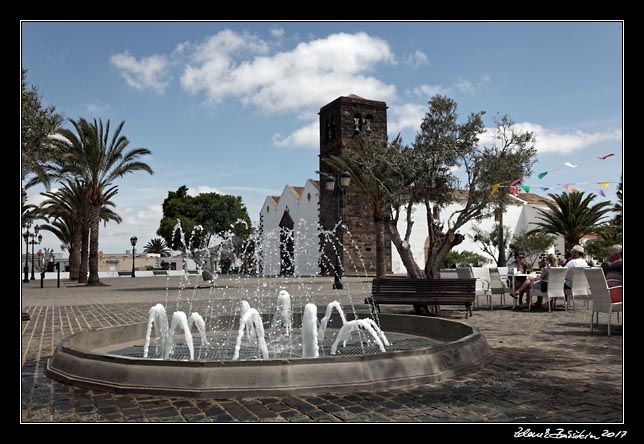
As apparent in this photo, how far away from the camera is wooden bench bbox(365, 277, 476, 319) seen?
35.1 feet

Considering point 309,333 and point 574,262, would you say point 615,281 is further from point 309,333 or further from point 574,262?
point 309,333

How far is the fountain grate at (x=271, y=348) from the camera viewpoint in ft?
21.9

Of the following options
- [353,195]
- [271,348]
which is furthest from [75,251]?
[271,348]

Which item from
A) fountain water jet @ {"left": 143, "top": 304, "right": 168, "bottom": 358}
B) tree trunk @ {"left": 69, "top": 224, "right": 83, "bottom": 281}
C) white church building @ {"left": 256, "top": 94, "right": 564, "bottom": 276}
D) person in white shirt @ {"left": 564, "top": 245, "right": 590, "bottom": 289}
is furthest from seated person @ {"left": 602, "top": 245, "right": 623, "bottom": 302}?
tree trunk @ {"left": 69, "top": 224, "right": 83, "bottom": 281}

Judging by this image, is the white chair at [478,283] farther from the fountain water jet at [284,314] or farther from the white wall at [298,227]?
the white wall at [298,227]

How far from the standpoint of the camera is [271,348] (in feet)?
23.9

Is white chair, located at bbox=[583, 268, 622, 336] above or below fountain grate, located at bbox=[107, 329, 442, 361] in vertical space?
above

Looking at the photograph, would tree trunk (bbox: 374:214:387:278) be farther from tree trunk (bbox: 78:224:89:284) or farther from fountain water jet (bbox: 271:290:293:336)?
fountain water jet (bbox: 271:290:293:336)

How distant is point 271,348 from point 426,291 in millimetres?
4484

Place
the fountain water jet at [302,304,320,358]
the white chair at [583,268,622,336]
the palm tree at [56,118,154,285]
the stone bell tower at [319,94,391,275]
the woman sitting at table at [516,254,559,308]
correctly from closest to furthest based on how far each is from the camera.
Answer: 1. the fountain water jet at [302,304,320,358]
2. the white chair at [583,268,622,336]
3. the woman sitting at table at [516,254,559,308]
4. the palm tree at [56,118,154,285]
5. the stone bell tower at [319,94,391,275]

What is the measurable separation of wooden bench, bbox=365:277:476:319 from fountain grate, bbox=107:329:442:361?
9.10 feet

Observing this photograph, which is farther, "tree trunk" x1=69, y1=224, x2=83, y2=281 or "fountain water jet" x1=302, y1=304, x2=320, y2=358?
"tree trunk" x1=69, y1=224, x2=83, y2=281

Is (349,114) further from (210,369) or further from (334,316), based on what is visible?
(210,369)

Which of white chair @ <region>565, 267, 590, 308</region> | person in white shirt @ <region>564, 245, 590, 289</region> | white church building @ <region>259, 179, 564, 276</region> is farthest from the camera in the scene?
white church building @ <region>259, 179, 564, 276</region>
